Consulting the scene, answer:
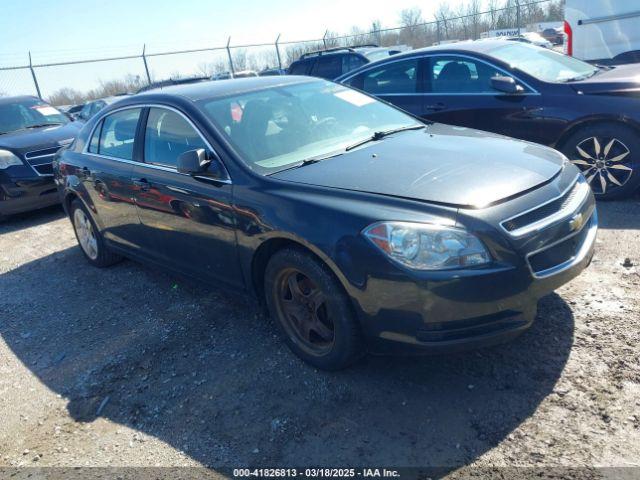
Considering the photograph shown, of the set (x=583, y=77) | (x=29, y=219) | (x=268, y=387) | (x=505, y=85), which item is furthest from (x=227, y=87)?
(x=29, y=219)

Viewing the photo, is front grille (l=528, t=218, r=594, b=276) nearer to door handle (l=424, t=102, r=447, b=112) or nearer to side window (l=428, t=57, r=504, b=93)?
side window (l=428, t=57, r=504, b=93)

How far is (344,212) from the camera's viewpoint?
9.45 feet

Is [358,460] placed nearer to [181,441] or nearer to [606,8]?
[181,441]

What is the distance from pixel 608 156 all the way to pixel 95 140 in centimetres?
490

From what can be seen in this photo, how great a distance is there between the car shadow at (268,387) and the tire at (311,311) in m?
0.14

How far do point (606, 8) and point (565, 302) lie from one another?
7.22 metres

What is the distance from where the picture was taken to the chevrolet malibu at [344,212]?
8.78 feet

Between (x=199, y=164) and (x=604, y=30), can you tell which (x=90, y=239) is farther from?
(x=604, y=30)

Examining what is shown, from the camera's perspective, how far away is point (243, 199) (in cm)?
336

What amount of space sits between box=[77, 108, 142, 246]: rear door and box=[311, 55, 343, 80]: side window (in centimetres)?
757

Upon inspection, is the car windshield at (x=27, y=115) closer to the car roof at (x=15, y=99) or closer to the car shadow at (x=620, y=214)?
the car roof at (x=15, y=99)

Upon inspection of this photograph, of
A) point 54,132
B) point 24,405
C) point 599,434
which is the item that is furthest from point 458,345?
point 54,132

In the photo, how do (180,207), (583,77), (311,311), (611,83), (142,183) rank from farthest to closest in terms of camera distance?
1. (583,77)
2. (611,83)
3. (142,183)
4. (180,207)
5. (311,311)

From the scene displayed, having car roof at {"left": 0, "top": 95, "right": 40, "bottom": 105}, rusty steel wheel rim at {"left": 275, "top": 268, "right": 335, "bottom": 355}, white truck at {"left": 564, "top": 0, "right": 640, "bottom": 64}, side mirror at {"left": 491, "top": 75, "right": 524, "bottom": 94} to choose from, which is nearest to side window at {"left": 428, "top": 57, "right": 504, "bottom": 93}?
side mirror at {"left": 491, "top": 75, "right": 524, "bottom": 94}
